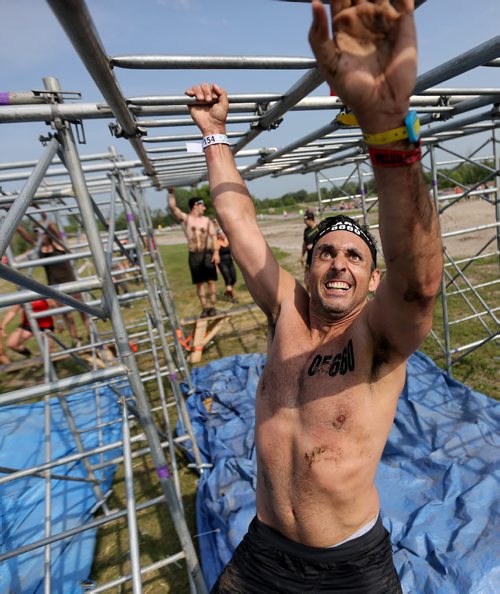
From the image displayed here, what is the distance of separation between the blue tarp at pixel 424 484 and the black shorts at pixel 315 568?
1297 millimetres

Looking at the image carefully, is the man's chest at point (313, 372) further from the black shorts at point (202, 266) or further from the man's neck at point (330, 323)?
the black shorts at point (202, 266)

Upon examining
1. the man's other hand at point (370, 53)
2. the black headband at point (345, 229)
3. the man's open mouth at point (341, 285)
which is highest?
the man's other hand at point (370, 53)

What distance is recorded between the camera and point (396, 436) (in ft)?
12.6

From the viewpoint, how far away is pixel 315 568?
58.4 inches

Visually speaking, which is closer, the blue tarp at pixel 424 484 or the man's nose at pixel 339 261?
the man's nose at pixel 339 261

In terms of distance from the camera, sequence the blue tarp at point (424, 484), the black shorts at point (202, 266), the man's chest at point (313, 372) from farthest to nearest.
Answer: the black shorts at point (202, 266), the blue tarp at point (424, 484), the man's chest at point (313, 372)

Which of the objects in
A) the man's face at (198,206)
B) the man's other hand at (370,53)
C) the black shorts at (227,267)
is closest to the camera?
the man's other hand at (370,53)

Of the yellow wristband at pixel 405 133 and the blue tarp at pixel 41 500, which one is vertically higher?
the yellow wristband at pixel 405 133

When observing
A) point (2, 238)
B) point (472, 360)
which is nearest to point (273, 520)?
point (2, 238)

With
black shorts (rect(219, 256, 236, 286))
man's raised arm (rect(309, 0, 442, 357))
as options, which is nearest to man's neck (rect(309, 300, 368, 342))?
man's raised arm (rect(309, 0, 442, 357))

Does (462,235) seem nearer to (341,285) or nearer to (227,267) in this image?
(227,267)

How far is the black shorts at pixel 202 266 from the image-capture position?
694cm

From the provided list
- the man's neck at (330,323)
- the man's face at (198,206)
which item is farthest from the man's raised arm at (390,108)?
the man's face at (198,206)

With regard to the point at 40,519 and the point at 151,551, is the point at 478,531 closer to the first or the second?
the point at 151,551
